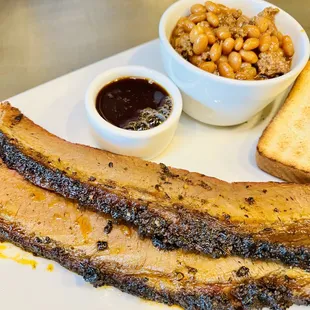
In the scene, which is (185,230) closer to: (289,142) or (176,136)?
(176,136)

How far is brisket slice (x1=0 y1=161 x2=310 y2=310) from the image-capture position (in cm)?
192

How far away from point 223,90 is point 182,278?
3.50ft

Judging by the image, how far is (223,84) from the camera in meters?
2.46

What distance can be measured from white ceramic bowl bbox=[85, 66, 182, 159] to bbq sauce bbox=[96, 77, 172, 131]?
0.03 m

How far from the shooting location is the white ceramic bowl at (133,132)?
2.44m

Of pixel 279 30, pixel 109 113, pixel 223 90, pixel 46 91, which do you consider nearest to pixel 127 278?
pixel 109 113

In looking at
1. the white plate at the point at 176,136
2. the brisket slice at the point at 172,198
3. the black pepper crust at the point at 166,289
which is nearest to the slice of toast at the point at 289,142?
the white plate at the point at 176,136

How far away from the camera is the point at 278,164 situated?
255 centimetres

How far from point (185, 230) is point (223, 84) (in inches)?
35.0

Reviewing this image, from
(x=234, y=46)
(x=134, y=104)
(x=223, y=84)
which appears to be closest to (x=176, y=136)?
(x=134, y=104)

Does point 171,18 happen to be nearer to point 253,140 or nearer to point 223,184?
point 253,140

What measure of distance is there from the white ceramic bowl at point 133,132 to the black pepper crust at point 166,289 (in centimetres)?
67

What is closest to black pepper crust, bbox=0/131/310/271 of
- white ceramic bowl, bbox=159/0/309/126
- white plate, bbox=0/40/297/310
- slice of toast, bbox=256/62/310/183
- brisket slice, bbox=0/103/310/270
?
brisket slice, bbox=0/103/310/270

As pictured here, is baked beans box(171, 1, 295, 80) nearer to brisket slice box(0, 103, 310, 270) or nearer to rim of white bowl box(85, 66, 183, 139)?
rim of white bowl box(85, 66, 183, 139)
